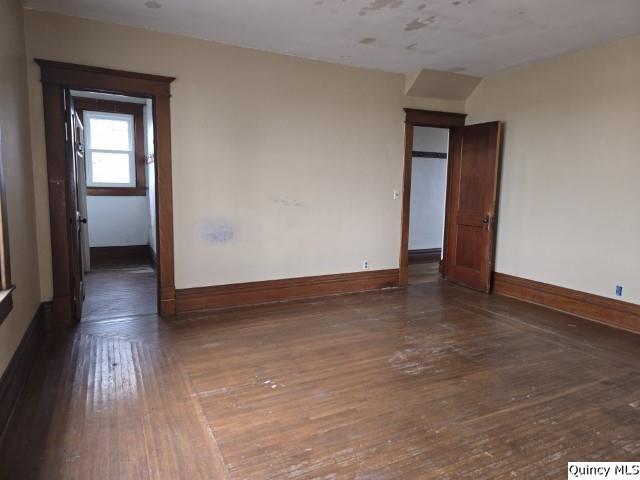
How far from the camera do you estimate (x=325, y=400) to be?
8.68 feet

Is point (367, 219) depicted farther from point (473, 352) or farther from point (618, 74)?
point (618, 74)

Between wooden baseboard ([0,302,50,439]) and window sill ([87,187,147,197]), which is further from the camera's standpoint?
window sill ([87,187,147,197])

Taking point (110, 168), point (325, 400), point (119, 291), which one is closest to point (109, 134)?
point (110, 168)

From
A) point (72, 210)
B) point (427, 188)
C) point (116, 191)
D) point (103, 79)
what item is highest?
point (103, 79)

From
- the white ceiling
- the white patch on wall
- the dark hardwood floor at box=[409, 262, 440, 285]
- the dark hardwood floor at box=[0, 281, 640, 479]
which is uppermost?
the white ceiling

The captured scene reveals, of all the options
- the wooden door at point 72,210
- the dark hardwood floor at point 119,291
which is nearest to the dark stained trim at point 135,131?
the dark hardwood floor at point 119,291

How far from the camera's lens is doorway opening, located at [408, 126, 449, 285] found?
285 inches

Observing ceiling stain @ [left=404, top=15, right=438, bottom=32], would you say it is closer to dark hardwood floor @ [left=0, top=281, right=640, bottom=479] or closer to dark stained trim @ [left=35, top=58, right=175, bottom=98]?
dark stained trim @ [left=35, top=58, right=175, bottom=98]

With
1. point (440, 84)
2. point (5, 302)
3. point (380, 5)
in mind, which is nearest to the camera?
point (5, 302)

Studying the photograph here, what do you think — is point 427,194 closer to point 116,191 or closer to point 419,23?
point 419,23

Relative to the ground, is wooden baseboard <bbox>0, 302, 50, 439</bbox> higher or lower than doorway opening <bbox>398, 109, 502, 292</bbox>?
lower

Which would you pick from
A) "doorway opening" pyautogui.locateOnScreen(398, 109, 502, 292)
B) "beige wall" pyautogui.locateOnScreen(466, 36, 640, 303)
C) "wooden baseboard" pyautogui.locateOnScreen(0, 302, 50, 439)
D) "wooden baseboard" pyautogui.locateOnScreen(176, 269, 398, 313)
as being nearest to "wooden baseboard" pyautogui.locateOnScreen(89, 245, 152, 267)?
"wooden baseboard" pyautogui.locateOnScreen(176, 269, 398, 313)

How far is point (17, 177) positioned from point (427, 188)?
6.03m

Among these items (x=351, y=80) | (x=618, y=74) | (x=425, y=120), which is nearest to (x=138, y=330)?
(x=351, y=80)
